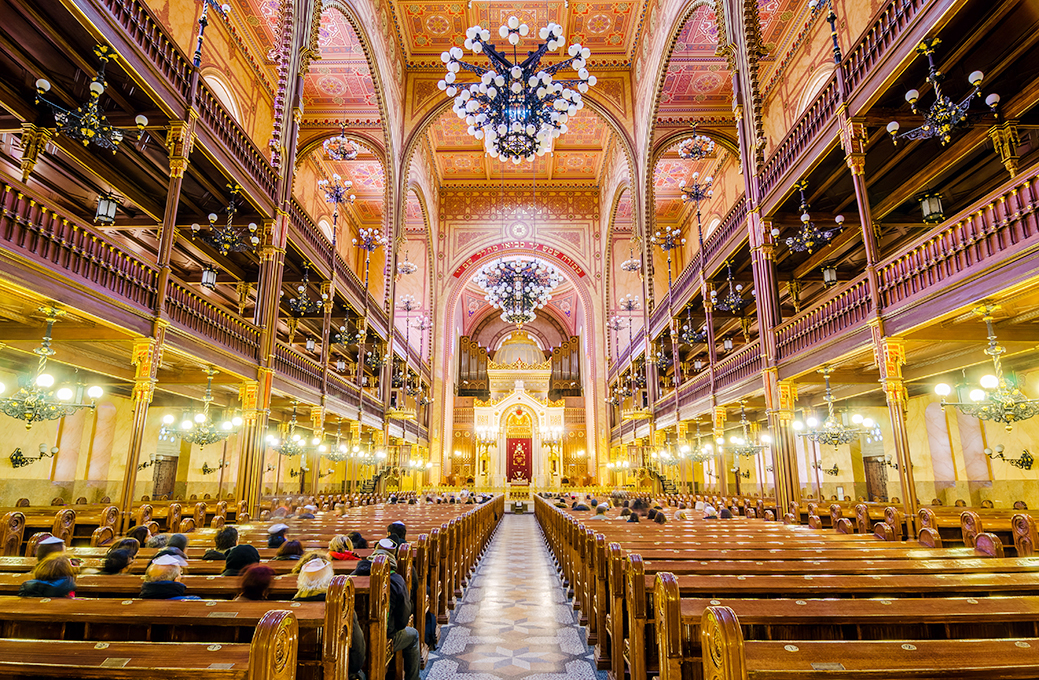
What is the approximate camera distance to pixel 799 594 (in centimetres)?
365

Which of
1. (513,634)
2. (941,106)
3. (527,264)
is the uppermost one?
(527,264)

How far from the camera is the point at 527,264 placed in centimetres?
2614

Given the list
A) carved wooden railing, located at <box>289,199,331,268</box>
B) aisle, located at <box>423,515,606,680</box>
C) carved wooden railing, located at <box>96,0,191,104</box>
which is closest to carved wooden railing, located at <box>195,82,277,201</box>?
carved wooden railing, located at <box>96,0,191,104</box>

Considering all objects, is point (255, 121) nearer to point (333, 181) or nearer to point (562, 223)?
point (333, 181)

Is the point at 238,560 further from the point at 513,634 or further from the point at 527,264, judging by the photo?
the point at 527,264

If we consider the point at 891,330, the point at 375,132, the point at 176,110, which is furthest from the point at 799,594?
the point at 375,132

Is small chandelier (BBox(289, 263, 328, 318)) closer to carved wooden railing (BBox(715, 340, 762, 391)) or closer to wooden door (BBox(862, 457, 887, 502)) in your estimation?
carved wooden railing (BBox(715, 340, 762, 391))

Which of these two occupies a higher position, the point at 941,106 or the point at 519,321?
the point at 519,321

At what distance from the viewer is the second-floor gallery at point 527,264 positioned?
7605 millimetres

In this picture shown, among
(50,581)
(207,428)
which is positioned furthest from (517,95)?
(50,581)

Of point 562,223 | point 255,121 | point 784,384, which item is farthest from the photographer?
point 562,223

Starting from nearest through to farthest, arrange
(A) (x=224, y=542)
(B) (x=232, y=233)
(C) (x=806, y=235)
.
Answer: (A) (x=224, y=542)
(C) (x=806, y=235)
(B) (x=232, y=233)

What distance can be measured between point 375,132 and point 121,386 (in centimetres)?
1316

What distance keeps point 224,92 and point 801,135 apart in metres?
16.3
